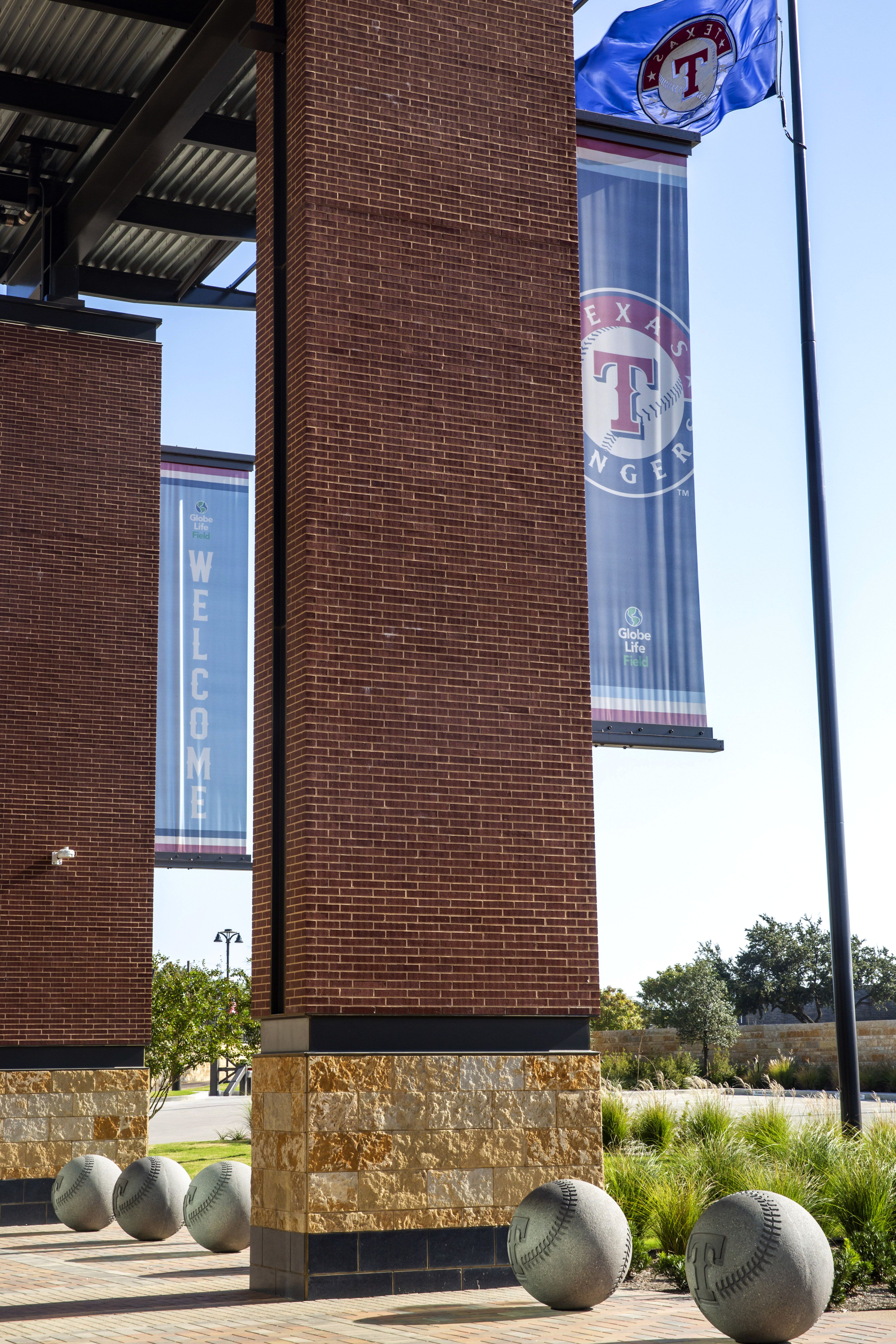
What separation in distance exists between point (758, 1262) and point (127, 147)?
13.7m

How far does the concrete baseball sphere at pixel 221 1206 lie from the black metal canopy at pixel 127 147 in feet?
30.8

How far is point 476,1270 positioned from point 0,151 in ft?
48.6

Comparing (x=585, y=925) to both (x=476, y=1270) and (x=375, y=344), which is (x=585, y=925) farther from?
(x=375, y=344)

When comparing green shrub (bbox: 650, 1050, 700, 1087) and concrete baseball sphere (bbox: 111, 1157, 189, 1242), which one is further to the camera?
green shrub (bbox: 650, 1050, 700, 1087)

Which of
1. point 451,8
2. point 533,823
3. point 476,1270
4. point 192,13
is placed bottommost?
point 476,1270

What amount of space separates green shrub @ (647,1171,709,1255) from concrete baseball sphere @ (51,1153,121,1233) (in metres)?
5.90

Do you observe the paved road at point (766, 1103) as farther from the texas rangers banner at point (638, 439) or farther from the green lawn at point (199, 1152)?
the green lawn at point (199, 1152)

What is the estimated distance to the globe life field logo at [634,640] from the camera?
520 inches

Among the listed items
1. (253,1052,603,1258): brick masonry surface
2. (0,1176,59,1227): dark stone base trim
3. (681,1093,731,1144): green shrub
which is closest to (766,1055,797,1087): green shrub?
(681,1093,731,1144): green shrub

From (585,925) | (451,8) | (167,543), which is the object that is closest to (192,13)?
(451,8)

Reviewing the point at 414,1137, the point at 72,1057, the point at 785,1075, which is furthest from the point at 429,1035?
the point at 785,1075

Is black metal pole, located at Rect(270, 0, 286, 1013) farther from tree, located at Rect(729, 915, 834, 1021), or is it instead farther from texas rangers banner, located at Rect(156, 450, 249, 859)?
tree, located at Rect(729, 915, 834, 1021)

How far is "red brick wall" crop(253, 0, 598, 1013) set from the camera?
1115 cm

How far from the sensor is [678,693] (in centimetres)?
1348
